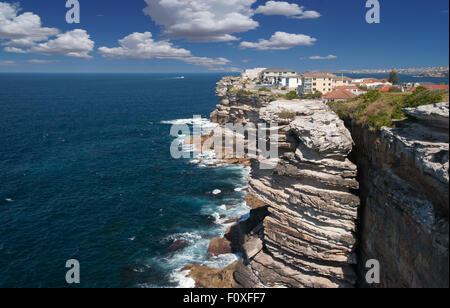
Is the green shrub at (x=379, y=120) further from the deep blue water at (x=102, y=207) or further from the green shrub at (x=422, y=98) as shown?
the deep blue water at (x=102, y=207)

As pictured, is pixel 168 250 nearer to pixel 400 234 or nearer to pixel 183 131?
pixel 400 234

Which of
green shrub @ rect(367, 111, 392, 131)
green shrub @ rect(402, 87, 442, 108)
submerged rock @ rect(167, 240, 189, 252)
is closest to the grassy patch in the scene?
green shrub @ rect(367, 111, 392, 131)

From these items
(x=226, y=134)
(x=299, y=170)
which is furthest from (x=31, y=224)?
(x=226, y=134)

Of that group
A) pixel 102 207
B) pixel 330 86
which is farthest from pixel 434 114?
pixel 330 86

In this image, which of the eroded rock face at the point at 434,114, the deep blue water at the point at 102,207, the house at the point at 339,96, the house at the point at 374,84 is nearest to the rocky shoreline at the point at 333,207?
the eroded rock face at the point at 434,114

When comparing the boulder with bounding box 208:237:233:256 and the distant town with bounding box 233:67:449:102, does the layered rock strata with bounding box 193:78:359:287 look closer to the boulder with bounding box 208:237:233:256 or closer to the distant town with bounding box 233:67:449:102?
the boulder with bounding box 208:237:233:256
